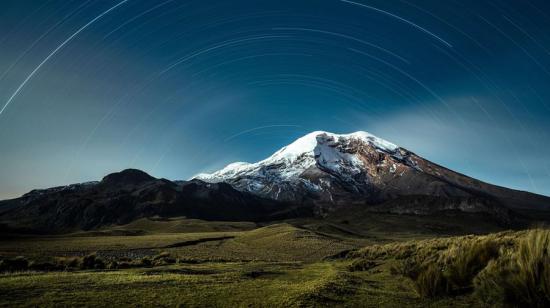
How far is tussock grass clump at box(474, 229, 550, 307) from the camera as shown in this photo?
8.24 m

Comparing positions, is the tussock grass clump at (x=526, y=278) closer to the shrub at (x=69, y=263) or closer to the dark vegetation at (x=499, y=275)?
the dark vegetation at (x=499, y=275)

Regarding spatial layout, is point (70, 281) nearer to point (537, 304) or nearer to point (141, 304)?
point (141, 304)

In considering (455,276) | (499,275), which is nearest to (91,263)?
(455,276)

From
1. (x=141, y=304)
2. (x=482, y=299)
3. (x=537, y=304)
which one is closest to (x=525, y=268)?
(x=537, y=304)

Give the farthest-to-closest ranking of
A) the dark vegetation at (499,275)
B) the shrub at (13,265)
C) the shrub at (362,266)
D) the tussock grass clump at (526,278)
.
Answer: the shrub at (362,266) < the shrub at (13,265) < the dark vegetation at (499,275) < the tussock grass clump at (526,278)

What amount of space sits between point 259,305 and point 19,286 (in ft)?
30.2

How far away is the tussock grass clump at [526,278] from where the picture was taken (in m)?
8.24

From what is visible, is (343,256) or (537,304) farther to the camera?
(343,256)

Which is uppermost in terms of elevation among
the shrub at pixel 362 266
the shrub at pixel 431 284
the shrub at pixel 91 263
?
the shrub at pixel 91 263

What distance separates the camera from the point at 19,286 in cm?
1379

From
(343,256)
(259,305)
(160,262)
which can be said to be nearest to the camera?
(259,305)

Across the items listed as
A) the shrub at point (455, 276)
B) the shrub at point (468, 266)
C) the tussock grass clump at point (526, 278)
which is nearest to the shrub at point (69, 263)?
the shrub at point (455, 276)

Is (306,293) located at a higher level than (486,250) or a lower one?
lower

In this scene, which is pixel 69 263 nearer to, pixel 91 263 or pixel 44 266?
pixel 91 263
